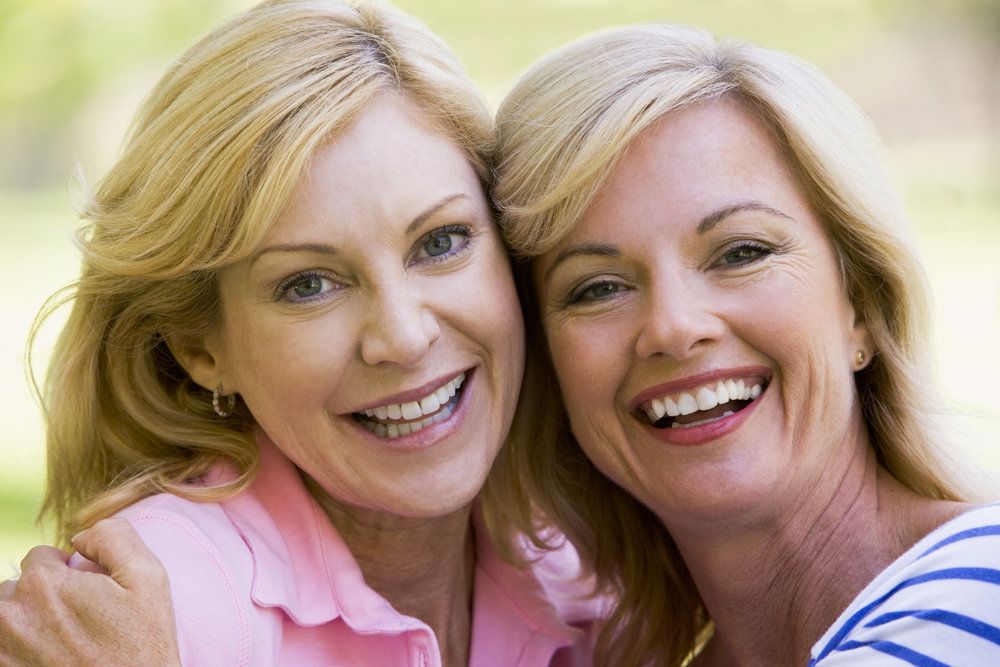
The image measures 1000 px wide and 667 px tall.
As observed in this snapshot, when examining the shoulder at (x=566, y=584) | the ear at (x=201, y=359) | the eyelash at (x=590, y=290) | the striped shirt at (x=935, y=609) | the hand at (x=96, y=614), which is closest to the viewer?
the striped shirt at (x=935, y=609)

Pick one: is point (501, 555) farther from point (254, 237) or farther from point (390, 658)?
point (254, 237)

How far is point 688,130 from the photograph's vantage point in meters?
2.50

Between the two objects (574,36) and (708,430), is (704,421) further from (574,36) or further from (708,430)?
(574,36)

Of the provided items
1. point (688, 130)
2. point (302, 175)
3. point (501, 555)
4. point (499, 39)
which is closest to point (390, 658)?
point (501, 555)

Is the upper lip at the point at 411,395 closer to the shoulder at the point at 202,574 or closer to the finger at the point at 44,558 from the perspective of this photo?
the shoulder at the point at 202,574

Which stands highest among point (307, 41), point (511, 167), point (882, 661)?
point (307, 41)

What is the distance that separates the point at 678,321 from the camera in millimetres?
2408

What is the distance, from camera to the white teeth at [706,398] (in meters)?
2.51

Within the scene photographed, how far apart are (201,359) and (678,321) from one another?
109cm

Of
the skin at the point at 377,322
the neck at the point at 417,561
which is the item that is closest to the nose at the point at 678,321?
the skin at the point at 377,322

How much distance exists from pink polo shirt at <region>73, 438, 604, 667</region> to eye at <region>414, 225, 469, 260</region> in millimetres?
607

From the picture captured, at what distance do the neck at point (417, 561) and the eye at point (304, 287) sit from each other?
1.67 ft

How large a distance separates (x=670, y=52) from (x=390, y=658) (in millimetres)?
1411

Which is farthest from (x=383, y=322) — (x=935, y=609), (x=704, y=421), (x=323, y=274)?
(x=935, y=609)
